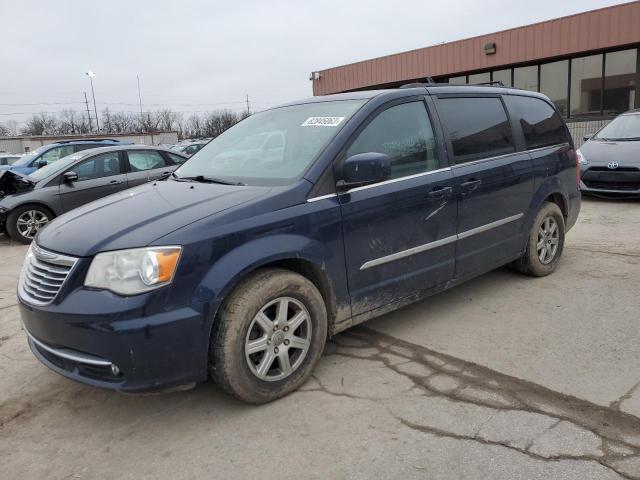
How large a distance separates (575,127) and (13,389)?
1728cm

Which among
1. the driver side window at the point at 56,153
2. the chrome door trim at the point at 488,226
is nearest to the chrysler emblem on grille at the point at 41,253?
the chrome door trim at the point at 488,226

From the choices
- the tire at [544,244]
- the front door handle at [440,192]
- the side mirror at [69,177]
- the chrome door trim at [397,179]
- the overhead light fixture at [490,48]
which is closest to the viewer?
the chrome door trim at [397,179]

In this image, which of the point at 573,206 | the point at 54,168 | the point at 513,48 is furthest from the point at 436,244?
the point at 513,48

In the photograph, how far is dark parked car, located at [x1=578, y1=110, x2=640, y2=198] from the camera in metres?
→ 8.79

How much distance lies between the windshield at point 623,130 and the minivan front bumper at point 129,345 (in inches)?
368

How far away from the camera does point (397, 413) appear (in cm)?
290

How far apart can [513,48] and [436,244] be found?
655 inches

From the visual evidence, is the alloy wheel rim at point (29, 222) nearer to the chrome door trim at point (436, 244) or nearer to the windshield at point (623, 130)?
the chrome door trim at point (436, 244)

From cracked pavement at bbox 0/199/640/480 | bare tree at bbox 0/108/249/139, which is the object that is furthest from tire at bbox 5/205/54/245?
bare tree at bbox 0/108/249/139

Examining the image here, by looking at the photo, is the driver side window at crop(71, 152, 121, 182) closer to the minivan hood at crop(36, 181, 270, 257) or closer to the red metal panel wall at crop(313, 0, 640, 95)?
the minivan hood at crop(36, 181, 270, 257)

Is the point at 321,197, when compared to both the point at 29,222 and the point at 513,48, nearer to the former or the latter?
the point at 29,222

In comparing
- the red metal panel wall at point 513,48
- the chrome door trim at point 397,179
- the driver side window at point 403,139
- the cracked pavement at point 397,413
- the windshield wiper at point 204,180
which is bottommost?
the cracked pavement at point 397,413

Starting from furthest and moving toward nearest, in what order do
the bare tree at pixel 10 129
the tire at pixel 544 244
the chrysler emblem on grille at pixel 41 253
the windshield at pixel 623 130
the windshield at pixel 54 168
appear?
the bare tree at pixel 10 129
the windshield at pixel 623 130
the windshield at pixel 54 168
the tire at pixel 544 244
the chrysler emblem on grille at pixel 41 253

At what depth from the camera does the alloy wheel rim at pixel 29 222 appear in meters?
8.45
